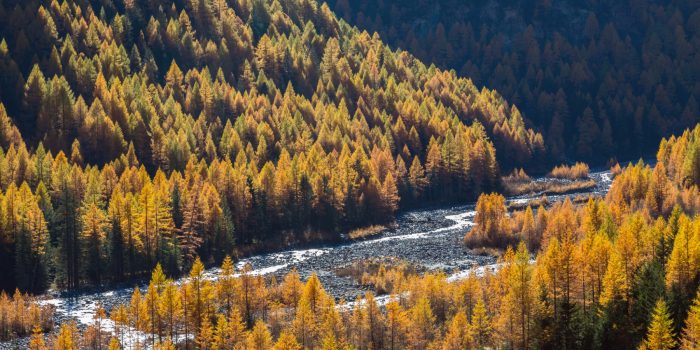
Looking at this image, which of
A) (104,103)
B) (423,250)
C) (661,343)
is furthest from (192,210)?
(661,343)

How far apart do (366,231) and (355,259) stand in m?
26.5

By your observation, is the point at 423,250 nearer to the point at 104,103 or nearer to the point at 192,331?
the point at 192,331

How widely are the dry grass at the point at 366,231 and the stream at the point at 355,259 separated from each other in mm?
1332

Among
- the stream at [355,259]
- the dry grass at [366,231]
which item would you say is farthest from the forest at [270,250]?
the stream at [355,259]

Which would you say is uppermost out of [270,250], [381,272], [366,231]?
[366,231]

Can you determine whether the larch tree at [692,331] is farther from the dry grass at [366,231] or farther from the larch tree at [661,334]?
the dry grass at [366,231]

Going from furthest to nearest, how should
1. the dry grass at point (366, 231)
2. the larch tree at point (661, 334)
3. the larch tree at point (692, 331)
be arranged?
the dry grass at point (366, 231)
the larch tree at point (661, 334)
the larch tree at point (692, 331)

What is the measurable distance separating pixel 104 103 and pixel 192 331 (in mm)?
102039

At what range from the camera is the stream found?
127938mm

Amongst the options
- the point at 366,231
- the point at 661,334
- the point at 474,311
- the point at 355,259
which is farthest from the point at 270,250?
the point at 661,334

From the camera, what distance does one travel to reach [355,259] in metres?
153

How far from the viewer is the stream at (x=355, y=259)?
420 feet

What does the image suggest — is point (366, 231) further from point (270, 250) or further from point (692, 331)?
point (692, 331)

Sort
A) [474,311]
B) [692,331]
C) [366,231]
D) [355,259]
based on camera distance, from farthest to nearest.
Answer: [366,231] → [355,259] → [474,311] → [692,331]
